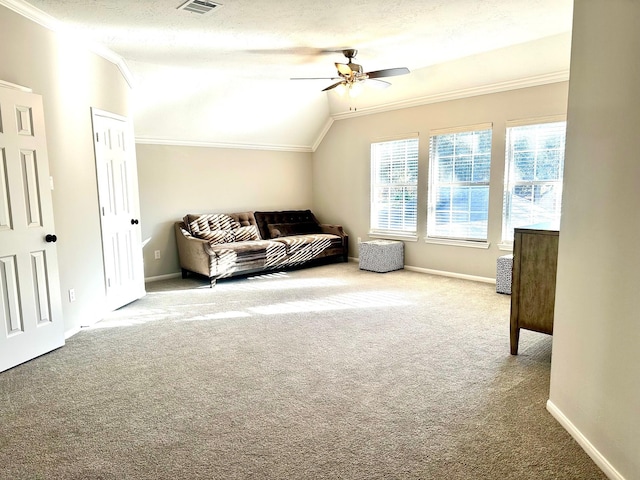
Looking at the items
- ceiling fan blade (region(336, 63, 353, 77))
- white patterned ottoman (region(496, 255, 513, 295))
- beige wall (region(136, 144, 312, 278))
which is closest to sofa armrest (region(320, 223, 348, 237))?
beige wall (region(136, 144, 312, 278))

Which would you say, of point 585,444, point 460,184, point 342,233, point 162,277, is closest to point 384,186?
point 342,233

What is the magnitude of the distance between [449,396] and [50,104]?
3.88m

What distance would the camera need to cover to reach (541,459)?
2.06m

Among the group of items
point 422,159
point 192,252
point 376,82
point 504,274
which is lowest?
point 504,274

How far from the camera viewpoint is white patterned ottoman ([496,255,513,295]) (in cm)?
506

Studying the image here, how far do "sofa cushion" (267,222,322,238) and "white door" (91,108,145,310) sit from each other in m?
2.43

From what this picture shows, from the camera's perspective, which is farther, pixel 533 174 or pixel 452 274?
pixel 452 274

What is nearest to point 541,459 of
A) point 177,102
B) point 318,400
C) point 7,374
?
point 318,400

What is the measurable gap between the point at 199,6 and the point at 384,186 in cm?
426

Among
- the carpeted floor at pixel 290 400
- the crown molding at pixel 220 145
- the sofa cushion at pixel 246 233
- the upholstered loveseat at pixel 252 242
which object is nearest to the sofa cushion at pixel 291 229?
the upholstered loveseat at pixel 252 242

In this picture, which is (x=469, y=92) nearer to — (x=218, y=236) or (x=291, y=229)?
(x=291, y=229)

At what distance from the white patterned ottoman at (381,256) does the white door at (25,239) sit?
4.22 metres

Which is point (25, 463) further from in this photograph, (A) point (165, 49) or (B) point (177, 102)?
(B) point (177, 102)

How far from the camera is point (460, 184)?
19.6ft
